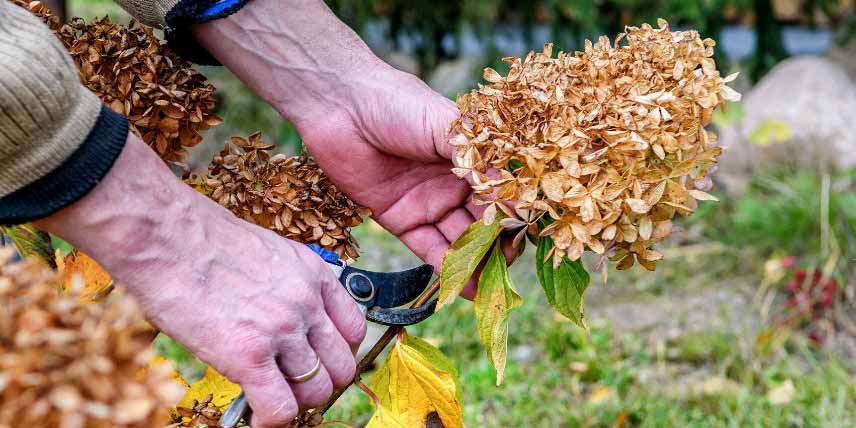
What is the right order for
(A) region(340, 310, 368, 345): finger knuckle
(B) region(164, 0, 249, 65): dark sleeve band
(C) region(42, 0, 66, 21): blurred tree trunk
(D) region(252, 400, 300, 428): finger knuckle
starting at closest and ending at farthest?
(D) region(252, 400, 300, 428): finger knuckle
(A) region(340, 310, 368, 345): finger knuckle
(B) region(164, 0, 249, 65): dark sleeve band
(C) region(42, 0, 66, 21): blurred tree trunk

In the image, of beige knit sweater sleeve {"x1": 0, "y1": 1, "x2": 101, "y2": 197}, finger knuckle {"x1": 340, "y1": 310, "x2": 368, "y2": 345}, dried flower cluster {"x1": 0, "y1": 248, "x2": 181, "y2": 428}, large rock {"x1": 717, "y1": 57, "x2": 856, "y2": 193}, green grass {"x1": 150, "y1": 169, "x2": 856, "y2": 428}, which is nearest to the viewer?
dried flower cluster {"x1": 0, "y1": 248, "x2": 181, "y2": 428}

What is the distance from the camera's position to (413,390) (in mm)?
1238

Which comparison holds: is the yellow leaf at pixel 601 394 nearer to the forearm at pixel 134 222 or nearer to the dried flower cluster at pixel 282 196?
the dried flower cluster at pixel 282 196

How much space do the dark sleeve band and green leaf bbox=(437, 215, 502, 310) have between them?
57 centimetres

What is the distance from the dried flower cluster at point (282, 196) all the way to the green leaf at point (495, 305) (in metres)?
0.23

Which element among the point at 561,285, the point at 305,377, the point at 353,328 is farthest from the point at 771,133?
the point at 305,377

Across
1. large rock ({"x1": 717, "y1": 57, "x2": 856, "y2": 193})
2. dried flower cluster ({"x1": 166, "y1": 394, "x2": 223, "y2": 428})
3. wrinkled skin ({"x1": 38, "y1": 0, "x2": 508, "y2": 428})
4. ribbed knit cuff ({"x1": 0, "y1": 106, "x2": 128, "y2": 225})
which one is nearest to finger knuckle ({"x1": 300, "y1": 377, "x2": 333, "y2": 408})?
wrinkled skin ({"x1": 38, "y1": 0, "x2": 508, "y2": 428})

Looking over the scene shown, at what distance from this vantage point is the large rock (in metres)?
3.18

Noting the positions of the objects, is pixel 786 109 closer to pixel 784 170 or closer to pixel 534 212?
pixel 784 170

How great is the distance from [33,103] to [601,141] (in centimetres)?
66

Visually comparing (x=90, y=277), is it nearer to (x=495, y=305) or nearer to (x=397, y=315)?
(x=397, y=315)

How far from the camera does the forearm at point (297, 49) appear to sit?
1.39 m

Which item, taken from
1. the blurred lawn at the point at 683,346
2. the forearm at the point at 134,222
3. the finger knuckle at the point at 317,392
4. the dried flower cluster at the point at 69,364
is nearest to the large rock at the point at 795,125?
the blurred lawn at the point at 683,346

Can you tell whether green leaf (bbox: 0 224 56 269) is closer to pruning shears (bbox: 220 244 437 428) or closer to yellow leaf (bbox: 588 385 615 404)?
pruning shears (bbox: 220 244 437 428)
